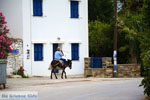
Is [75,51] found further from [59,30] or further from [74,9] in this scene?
[74,9]

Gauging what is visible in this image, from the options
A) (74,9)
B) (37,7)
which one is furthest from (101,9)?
(37,7)

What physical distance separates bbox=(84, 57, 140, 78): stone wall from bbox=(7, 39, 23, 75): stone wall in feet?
15.2

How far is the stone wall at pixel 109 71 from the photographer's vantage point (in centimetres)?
3172

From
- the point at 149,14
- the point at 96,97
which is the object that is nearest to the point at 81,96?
the point at 96,97

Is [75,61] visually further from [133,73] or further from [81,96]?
[81,96]

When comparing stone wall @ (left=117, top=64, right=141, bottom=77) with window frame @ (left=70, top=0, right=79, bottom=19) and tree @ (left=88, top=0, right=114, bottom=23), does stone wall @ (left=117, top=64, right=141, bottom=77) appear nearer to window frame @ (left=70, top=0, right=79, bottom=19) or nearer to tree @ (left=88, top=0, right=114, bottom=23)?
window frame @ (left=70, top=0, right=79, bottom=19)

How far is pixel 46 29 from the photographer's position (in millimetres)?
33281

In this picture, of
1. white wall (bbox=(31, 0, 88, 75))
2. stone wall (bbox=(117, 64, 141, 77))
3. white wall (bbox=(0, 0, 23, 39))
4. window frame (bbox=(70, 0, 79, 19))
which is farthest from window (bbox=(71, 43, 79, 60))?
white wall (bbox=(0, 0, 23, 39))

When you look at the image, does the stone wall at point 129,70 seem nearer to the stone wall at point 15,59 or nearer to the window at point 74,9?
the window at point 74,9

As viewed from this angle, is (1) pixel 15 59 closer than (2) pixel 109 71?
Yes

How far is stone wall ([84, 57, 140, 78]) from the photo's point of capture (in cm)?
3172

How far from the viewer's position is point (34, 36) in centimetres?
3272

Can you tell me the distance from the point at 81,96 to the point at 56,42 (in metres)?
16.0

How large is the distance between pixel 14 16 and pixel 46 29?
98.2 inches
